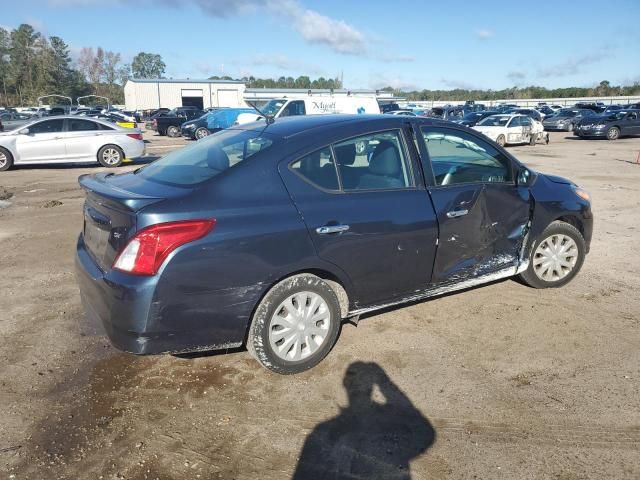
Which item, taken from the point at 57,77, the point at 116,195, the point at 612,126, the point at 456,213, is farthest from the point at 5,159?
the point at 57,77

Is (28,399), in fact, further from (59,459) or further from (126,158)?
(126,158)

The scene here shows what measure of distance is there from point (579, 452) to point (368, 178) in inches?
86.0

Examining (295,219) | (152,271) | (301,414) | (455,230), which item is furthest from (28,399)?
(455,230)

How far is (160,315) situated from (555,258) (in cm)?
378

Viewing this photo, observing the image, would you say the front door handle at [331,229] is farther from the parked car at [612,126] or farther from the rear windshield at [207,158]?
the parked car at [612,126]

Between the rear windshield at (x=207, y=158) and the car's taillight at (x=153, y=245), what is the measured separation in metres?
0.46

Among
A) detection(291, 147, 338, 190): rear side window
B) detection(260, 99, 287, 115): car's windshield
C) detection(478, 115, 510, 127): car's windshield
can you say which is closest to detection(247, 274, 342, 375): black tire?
detection(291, 147, 338, 190): rear side window

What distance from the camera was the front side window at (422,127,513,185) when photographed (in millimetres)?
4246

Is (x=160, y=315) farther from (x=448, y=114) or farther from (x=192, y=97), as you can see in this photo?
(x=192, y=97)

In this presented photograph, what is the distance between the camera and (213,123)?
2572 cm

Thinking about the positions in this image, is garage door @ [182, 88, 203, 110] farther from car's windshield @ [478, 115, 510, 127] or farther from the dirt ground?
the dirt ground

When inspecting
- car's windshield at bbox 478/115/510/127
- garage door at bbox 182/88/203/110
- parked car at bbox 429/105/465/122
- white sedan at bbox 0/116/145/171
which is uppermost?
garage door at bbox 182/88/203/110

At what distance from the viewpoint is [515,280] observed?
17.9ft

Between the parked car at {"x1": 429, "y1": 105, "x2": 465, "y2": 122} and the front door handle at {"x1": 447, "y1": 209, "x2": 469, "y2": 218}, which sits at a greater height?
the parked car at {"x1": 429, "y1": 105, "x2": 465, "y2": 122}
